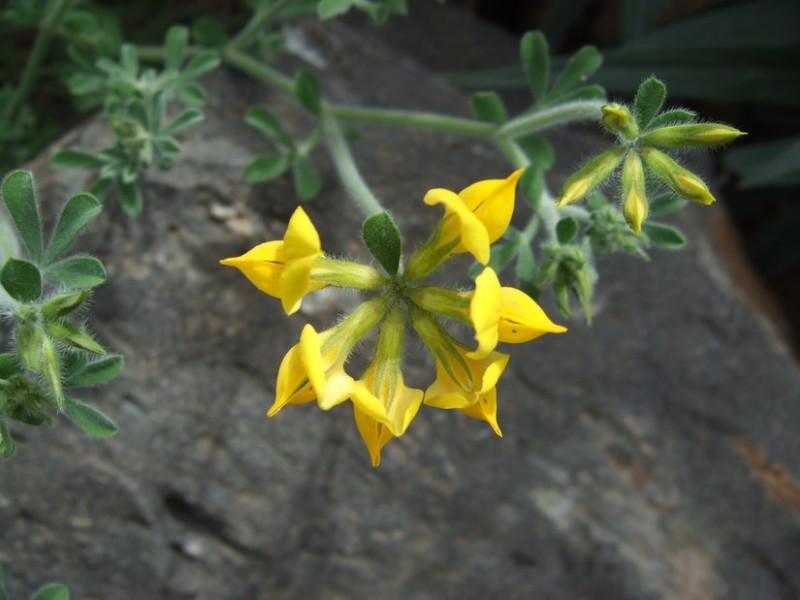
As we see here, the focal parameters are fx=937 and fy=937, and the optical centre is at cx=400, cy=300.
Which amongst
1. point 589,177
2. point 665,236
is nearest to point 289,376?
point 589,177

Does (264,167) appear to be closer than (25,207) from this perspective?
No

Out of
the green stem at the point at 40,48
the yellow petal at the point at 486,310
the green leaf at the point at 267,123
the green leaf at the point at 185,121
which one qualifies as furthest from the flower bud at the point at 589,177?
the green stem at the point at 40,48

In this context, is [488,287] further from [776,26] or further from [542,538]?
[776,26]

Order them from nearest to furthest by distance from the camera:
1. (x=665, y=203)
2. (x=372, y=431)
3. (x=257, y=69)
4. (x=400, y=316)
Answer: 1. (x=372, y=431)
2. (x=400, y=316)
3. (x=665, y=203)
4. (x=257, y=69)

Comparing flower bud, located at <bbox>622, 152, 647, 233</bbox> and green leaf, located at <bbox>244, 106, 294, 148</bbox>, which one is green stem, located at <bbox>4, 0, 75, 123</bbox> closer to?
green leaf, located at <bbox>244, 106, 294, 148</bbox>

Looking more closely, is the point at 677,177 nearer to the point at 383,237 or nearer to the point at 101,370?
the point at 383,237

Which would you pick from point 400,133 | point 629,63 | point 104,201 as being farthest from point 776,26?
point 104,201

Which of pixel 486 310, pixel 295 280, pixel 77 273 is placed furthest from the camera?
pixel 77 273
